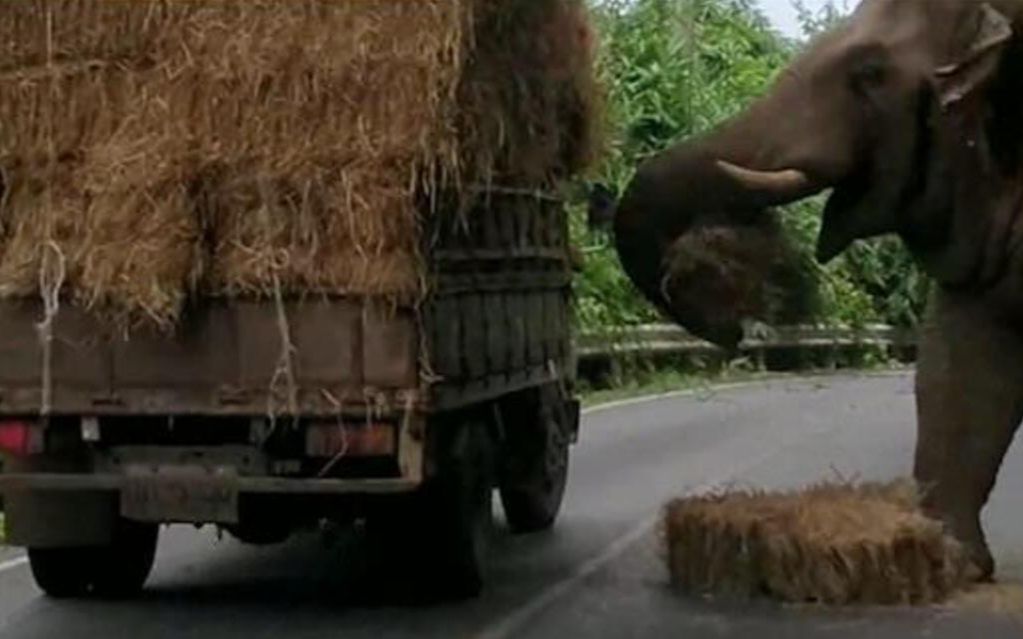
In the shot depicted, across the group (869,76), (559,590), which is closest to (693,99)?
(559,590)

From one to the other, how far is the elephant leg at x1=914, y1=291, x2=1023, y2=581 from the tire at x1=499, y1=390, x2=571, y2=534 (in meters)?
2.20

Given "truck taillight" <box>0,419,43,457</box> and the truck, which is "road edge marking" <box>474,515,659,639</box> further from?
"truck taillight" <box>0,419,43,457</box>

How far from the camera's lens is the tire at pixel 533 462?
530 inches

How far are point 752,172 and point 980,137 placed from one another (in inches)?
34.4

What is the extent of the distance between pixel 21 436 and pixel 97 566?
1119 millimetres

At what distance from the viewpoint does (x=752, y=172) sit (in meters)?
10.9

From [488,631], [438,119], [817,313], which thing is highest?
[438,119]

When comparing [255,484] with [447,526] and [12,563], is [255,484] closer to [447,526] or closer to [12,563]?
[447,526]

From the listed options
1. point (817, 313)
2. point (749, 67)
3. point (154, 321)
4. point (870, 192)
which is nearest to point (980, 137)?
point (870, 192)

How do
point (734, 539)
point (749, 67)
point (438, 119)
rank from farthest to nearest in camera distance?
point (749, 67)
point (734, 539)
point (438, 119)

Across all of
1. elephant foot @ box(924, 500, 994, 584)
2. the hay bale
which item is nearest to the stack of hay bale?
the hay bale

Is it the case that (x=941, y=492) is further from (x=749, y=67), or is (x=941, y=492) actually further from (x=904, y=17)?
(x=749, y=67)

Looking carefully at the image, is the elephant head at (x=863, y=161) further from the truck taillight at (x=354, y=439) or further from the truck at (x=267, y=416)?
the truck taillight at (x=354, y=439)

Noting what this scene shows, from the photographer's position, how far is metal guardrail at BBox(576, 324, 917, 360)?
88.9 feet
